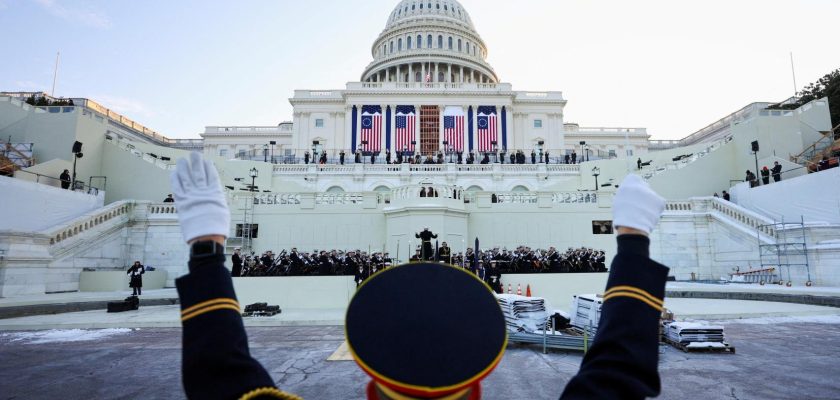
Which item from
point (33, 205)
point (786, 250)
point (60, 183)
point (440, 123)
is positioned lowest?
point (786, 250)

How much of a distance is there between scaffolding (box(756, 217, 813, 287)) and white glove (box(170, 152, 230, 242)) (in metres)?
26.3

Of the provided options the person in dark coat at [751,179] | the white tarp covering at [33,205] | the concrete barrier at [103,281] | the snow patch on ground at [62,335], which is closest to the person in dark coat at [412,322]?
the snow patch on ground at [62,335]

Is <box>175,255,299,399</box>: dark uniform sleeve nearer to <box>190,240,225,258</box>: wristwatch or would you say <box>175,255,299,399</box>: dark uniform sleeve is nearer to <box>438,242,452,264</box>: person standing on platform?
<box>190,240,225,258</box>: wristwatch

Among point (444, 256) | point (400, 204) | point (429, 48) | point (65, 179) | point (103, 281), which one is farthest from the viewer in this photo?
point (429, 48)

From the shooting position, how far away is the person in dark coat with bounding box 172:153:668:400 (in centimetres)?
157

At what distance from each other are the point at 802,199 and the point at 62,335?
106ft

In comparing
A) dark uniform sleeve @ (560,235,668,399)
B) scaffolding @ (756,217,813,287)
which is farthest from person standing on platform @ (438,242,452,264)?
dark uniform sleeve @ (560,235,668,399)

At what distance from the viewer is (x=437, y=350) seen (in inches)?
57.8

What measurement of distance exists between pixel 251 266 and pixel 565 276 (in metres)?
12.4

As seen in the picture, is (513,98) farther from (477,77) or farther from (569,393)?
(569,393)

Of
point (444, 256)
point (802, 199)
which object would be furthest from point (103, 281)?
point (802, 199)

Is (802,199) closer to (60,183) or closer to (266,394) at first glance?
(266,394)

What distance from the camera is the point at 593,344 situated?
1.67 metres

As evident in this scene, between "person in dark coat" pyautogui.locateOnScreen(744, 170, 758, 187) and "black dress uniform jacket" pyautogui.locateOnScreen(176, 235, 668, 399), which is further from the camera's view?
"person in dark coat" pyautogui.locateOnScreen(744, 170, 758, 187)
